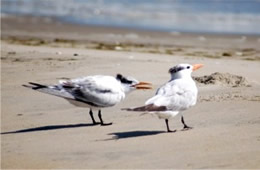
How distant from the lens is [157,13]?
26.0m

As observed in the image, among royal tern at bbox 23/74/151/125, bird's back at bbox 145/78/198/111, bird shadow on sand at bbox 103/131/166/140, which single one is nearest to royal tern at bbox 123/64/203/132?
bird's back at bbox 145/78/198/111

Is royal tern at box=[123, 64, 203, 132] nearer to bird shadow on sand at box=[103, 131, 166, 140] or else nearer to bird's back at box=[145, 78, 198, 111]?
bird's back at box=[145, 78, 198, 111]

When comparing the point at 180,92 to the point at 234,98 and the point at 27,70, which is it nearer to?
the point at 234,98

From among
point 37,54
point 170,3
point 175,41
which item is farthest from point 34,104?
point 170,3

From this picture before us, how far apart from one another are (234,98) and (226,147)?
2.12 meters

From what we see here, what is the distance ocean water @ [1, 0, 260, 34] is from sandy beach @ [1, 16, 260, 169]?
7.59 meters

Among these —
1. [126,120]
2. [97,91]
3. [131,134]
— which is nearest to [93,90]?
[97,91]

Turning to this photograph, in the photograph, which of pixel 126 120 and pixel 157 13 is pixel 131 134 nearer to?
pixel 126 120

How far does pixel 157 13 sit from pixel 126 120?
18.8m

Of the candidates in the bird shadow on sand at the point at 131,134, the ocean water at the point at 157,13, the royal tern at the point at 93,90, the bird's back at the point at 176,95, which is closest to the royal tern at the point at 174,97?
the bird's back at the point at 176,95

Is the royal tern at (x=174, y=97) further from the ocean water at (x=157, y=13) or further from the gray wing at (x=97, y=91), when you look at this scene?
the ocean water at (x=157, y=13)

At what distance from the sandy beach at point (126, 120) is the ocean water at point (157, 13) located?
7.59m

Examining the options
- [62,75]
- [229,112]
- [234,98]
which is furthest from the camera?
[62,75]

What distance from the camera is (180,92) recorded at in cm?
689
